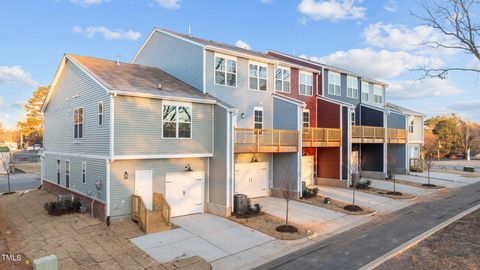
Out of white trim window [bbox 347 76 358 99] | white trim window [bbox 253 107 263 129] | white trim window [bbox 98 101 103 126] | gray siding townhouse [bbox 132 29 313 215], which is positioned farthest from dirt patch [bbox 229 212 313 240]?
white trim window [bbox 347 76 358 99]

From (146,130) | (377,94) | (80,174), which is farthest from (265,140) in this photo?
(377,94)

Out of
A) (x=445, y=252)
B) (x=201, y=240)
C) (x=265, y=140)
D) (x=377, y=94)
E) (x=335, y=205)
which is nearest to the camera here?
(x=445, y=252)

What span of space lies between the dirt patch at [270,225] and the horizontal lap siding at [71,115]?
7.25 m

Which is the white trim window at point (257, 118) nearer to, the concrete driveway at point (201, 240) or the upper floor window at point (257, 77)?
the upper floor window at point (257, 77)

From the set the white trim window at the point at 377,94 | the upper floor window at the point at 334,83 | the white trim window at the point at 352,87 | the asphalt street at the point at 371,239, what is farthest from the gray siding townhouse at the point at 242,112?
the white trim window at the point at 377,94

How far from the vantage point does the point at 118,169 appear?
1404 cm

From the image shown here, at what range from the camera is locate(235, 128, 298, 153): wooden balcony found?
55.7ft

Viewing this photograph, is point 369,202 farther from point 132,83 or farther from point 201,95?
point 132,83

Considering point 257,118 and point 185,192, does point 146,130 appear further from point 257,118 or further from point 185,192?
point 257,118

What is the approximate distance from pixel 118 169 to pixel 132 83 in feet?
14.5

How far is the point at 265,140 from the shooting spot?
59.3 feet

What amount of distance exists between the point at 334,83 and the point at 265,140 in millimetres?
12548

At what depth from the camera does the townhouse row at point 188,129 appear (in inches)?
567

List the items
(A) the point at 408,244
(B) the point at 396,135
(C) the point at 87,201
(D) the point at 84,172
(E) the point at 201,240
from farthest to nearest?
1. (B) the point at 396,135
2. (D) the point at 84,172
3. (C) the point at 87,201
4. (E) the point at 201,240
5. (A) the point at 408,244
